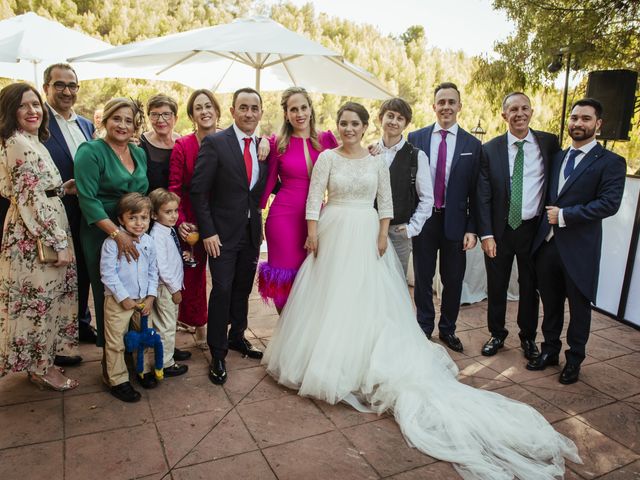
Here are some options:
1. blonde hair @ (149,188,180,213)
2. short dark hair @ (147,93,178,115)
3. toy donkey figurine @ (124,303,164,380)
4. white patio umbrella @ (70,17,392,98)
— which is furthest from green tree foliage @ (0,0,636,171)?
toy donkey figurine @ (124,303,164,380)

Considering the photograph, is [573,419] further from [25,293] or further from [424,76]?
[424,76]

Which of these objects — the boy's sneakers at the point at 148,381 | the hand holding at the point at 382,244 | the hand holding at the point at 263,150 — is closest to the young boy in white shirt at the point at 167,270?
the boy's sneakers at the point at 148,381

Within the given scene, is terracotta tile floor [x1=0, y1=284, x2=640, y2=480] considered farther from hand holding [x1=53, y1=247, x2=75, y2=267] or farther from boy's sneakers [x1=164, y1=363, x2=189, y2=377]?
hand holding [x1=53, y1=247, x2=75, y2=267]

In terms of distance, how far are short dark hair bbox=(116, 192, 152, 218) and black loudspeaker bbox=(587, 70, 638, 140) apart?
4.44 metres

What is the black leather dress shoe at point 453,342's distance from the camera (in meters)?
3.62

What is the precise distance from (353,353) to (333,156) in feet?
3.92

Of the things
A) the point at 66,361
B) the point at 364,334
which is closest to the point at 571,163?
the point at 364,334

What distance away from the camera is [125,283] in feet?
8.76

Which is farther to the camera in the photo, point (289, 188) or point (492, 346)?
point (492, 346)

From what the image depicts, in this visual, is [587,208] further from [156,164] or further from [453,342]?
[156,164]

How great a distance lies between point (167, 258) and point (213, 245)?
11.0 inches

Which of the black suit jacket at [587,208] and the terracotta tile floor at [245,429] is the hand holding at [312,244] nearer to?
the terracotta tile floor at [245,429]

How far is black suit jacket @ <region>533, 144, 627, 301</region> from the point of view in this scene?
116 inches

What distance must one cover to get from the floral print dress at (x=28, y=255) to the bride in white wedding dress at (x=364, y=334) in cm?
132
